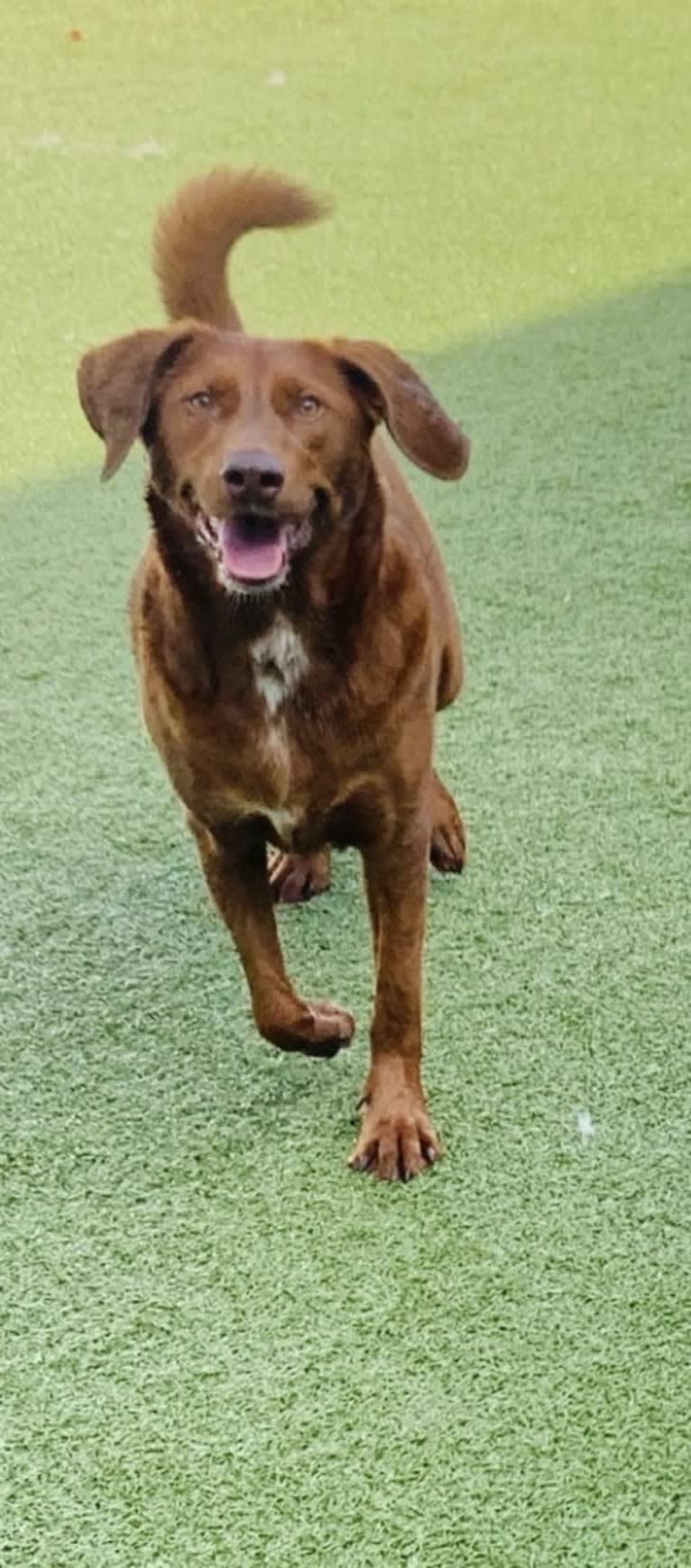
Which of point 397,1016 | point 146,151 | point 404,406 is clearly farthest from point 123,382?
point 146,151

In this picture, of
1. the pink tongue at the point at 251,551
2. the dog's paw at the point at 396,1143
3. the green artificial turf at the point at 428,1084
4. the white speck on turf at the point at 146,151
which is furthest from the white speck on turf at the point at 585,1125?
the white speck on turf at the point at 146,151

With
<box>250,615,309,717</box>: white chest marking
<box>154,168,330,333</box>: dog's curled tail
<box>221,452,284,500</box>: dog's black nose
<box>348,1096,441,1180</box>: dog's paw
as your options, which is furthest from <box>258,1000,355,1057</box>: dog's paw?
<box>154,168,330,333</box>: dog's curled tail

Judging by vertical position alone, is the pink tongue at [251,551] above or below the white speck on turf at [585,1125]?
above

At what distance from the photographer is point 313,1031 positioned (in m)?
2.13

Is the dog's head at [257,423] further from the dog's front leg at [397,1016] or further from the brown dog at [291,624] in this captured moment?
the dog's front leg at [397,1016]

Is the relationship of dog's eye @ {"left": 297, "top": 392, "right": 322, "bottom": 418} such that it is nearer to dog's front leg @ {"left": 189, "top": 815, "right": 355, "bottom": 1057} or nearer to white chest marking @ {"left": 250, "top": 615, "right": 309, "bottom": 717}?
white chest marking @ {"left": 250, "top": 615, "right": 309, "bottom": 717}

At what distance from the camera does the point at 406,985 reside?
204 cm

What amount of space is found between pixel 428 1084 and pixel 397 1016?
0.14m

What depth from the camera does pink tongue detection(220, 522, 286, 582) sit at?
1.75 m

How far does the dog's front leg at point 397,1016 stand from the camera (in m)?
2.02

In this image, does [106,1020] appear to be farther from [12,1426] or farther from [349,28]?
[349,28]

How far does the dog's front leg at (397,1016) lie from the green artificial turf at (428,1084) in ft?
0.12

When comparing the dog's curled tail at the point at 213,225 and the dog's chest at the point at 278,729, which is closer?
the dog's chest at the point at 278,729

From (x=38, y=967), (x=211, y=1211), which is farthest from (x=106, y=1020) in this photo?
(x=211, y=1211)
